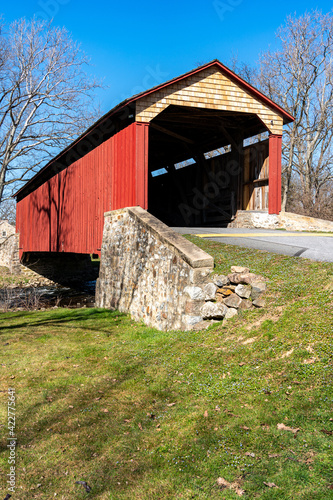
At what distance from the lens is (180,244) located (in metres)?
6.30

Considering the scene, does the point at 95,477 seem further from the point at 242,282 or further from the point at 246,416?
the point at 242,282

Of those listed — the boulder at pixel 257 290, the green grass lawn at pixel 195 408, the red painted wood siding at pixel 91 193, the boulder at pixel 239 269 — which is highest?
the red painted wood siding at pixel 91 193

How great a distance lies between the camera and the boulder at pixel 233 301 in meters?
5.16

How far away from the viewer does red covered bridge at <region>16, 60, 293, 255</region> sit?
9.54 metres

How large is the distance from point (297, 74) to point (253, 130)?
12.7m

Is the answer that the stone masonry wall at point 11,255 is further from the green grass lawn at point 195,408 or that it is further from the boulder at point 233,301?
the boulder at point 233,301

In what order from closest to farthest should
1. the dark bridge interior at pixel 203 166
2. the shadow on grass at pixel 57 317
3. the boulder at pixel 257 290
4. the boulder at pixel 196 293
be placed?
the boulder at pixel 257 290
the boulder at pixel 196 293
the shadow on grass at pixel 57 317
the dark bridge interior at pixel 203 166

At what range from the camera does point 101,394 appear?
4328mm

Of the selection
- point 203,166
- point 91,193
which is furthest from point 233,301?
point 203,166

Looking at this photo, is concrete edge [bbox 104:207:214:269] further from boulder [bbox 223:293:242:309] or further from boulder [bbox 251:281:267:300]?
boulder [bbox 251:281:267:300]

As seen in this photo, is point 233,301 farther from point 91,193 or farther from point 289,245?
point 91,193

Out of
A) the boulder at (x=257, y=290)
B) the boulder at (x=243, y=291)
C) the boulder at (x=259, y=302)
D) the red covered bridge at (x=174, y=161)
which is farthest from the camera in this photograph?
the red covered bridge at (x=174, y=161)

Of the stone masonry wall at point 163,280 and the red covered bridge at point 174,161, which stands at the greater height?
the red covered bridge at point 174,161

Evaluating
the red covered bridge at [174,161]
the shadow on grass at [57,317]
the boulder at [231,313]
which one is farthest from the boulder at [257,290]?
the red covered bridge at [174,161]
